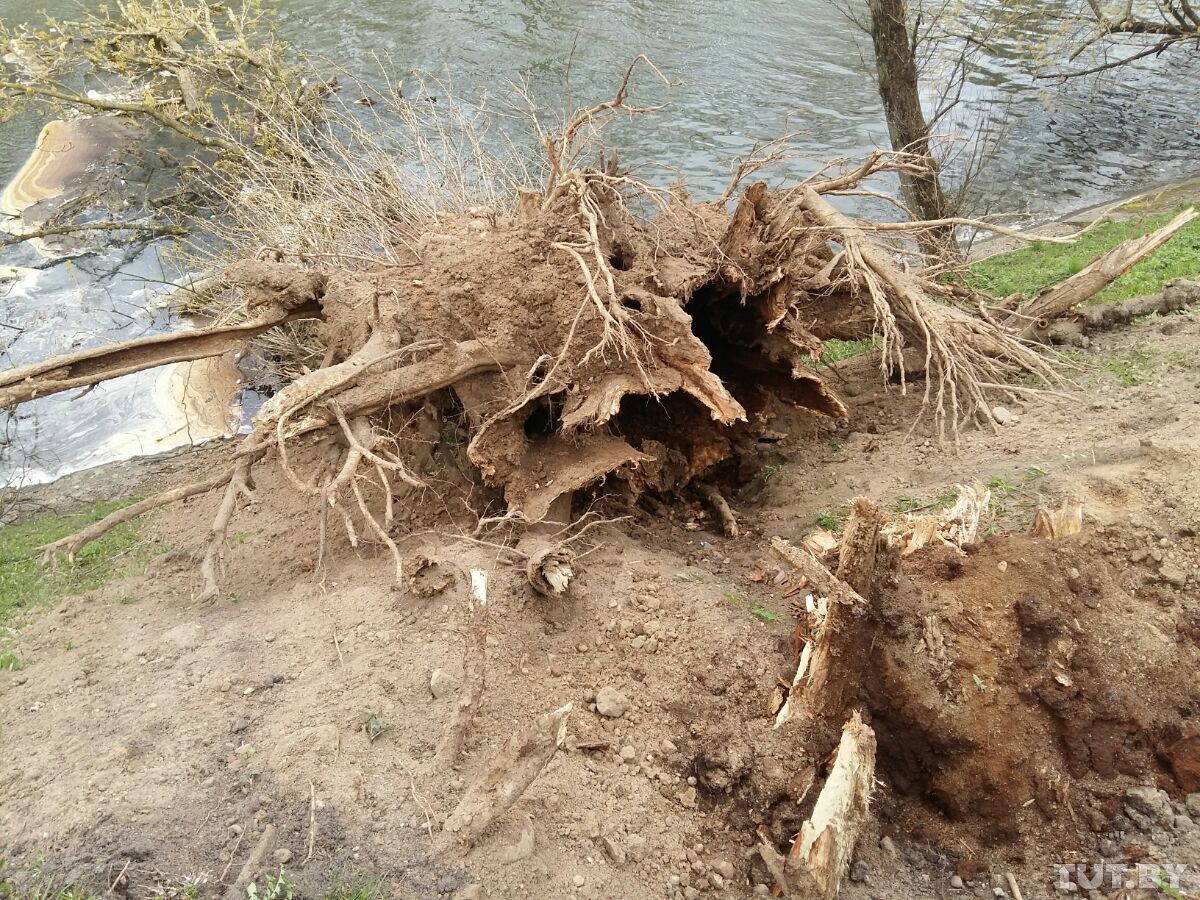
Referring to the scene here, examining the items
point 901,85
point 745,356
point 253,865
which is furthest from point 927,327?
point 253,865

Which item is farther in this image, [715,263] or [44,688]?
[715,263]

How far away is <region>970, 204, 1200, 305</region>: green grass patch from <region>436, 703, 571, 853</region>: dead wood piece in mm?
5223

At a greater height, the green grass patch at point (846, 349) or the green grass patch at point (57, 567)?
the green grass patch at point (846, 349)

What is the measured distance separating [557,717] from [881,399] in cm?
380

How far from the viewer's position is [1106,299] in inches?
249

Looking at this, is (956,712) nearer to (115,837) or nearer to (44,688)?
(115,837)

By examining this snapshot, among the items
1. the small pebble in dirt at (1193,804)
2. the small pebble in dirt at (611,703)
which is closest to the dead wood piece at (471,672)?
the small pebble in dirt at (611,703)

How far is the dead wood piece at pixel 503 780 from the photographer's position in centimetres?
279

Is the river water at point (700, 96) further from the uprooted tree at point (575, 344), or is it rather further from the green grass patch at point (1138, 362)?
the green grass patch at point (1138, 362)

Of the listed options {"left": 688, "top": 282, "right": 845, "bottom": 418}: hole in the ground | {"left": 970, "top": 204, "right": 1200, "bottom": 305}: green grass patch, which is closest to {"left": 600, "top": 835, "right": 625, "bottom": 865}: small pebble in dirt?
{"left": 688, "top": 282, "right": 845, "bottom": 418}: hole in the ground

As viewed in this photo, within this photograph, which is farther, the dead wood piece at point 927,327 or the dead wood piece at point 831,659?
the dead wood piece at point 927,327

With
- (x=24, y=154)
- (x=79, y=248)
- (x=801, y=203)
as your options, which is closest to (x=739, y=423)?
(x=801, y=203)

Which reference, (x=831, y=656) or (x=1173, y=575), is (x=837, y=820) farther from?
(x=1173, y=575)

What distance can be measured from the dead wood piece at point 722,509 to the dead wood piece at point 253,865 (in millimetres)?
2797
